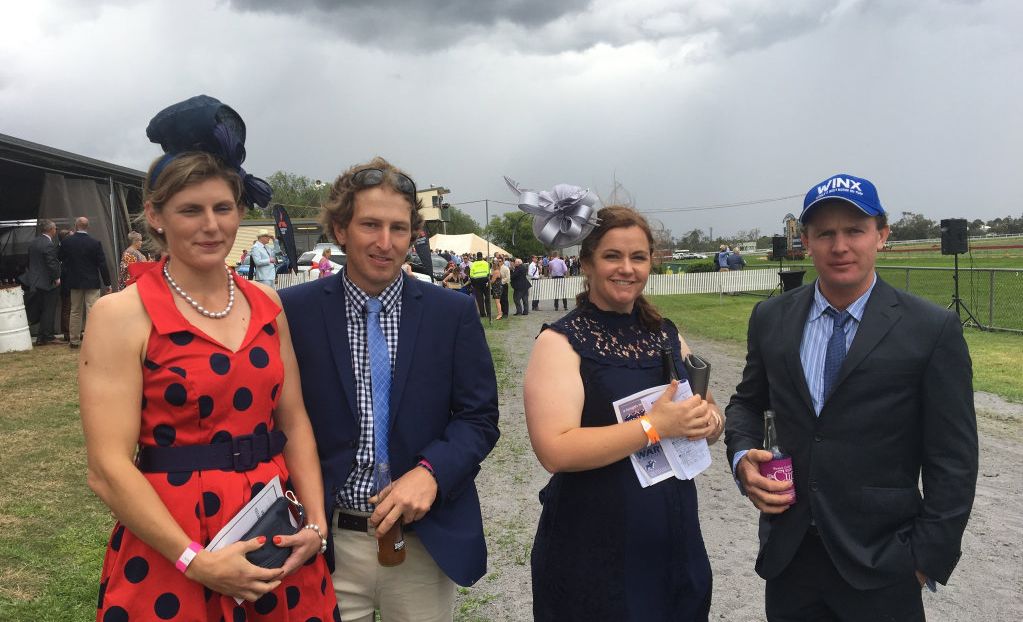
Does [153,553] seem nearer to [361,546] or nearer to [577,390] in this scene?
[361,546]

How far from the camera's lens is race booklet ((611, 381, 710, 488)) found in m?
2.12

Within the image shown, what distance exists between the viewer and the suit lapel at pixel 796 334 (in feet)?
7.14

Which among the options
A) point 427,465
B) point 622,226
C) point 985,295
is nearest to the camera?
point 427,465

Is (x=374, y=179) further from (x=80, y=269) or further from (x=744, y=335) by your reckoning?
(x=744, y=335)

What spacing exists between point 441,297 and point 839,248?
53.8 inches

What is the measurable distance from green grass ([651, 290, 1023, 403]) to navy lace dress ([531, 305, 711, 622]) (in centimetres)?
766

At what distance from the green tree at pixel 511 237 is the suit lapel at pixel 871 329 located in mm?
75330

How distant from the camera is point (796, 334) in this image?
2.26 meters

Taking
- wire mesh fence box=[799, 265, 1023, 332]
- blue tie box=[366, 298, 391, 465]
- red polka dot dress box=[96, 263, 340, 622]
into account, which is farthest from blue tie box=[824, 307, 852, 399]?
wire mesh fence box=[799, 265, 1023, 332]

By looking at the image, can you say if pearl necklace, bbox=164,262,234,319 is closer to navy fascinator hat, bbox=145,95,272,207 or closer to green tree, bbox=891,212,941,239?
navy fascinator hat, bbox=145,95,272,207

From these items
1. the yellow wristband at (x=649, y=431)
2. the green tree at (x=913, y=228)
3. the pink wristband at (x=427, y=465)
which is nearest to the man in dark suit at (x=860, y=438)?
the yellow wristband at (x=649, y=431)

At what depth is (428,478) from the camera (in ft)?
6.53

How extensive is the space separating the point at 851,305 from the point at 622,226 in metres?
0.83

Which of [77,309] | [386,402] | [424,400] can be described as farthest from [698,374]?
[77,309]
